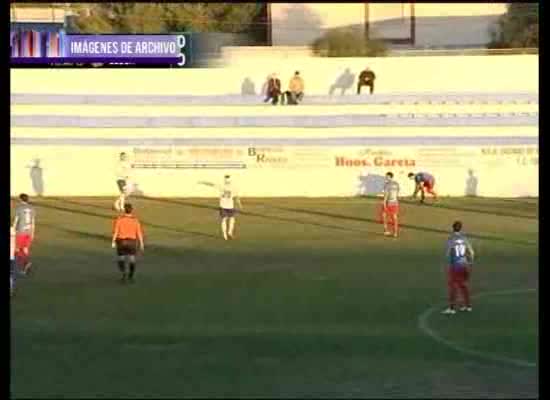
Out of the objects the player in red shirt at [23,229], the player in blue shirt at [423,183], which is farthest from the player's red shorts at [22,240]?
the player in blue shirt at [423,183]

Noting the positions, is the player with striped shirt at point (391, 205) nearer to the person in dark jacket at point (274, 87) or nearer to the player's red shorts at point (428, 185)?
the player's red shorts at point (428, 185)

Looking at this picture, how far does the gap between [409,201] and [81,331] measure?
22.5 meters

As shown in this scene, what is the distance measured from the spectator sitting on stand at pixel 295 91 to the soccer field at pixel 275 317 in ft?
31.8

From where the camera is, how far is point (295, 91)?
36.8 m

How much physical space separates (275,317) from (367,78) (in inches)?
894

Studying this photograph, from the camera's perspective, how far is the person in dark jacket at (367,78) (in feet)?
120

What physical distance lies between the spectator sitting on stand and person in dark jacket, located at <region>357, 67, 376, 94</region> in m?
2.08

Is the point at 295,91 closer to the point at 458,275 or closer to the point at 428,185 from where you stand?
the point at 428,185

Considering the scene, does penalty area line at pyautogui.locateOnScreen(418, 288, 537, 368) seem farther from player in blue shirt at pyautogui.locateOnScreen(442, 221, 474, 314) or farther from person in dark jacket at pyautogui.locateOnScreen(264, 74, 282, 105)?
person in dark jacket at pyautogui.locateOnScreen(264, 74, 282, 105)

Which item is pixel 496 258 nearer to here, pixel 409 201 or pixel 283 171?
pixel 409 201

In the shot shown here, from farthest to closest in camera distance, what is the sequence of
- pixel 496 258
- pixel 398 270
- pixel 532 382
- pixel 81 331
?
pixel 496 258 < pixel 398 270 < pixel 81 331 < pixel 532 382

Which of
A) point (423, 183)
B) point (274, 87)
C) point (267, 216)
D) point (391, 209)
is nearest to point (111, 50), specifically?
point (274, 87)

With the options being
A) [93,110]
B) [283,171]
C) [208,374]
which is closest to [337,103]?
[283,171]

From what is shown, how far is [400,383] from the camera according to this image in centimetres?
1082
